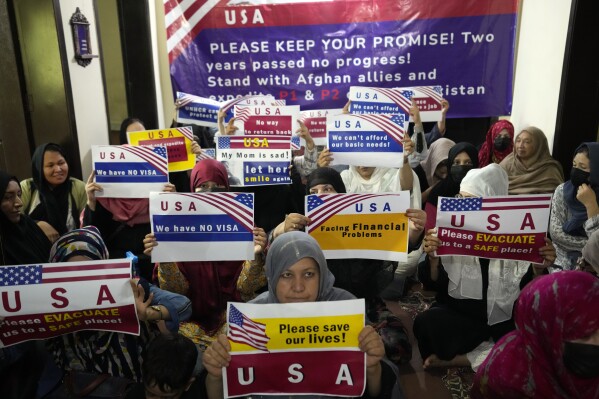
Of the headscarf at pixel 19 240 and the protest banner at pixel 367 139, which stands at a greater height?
the protest banner at pixel 367 139

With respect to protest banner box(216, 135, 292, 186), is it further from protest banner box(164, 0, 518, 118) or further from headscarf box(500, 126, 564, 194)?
protest banner box(164, 0, 518, 118)

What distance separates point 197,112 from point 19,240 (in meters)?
2.64

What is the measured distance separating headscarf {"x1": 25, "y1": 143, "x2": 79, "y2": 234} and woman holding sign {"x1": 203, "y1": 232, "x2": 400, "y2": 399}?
95.9 inches

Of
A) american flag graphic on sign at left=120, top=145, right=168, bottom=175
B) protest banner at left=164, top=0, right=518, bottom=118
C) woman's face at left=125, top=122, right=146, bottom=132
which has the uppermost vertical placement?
protest banner at left=164, top=0, right=518, bottom=118

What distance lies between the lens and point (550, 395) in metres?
1.66

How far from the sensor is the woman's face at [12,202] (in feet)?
9.67

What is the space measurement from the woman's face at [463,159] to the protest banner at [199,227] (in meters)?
2.31

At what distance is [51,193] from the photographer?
3803 millimetres

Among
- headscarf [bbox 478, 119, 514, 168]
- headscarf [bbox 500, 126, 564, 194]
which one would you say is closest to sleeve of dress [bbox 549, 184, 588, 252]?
headscarf [bbox 500, 126, 564, 194]

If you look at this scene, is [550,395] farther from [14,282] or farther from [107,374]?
[14,282]

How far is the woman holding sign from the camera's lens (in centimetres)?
164

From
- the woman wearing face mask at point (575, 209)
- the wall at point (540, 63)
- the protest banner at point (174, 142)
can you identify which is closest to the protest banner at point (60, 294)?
the protest banner at point (174, 142)

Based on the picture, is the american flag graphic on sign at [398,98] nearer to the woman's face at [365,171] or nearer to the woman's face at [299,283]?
the woman's face at [365,171]

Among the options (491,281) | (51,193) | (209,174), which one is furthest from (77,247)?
(491,281)
